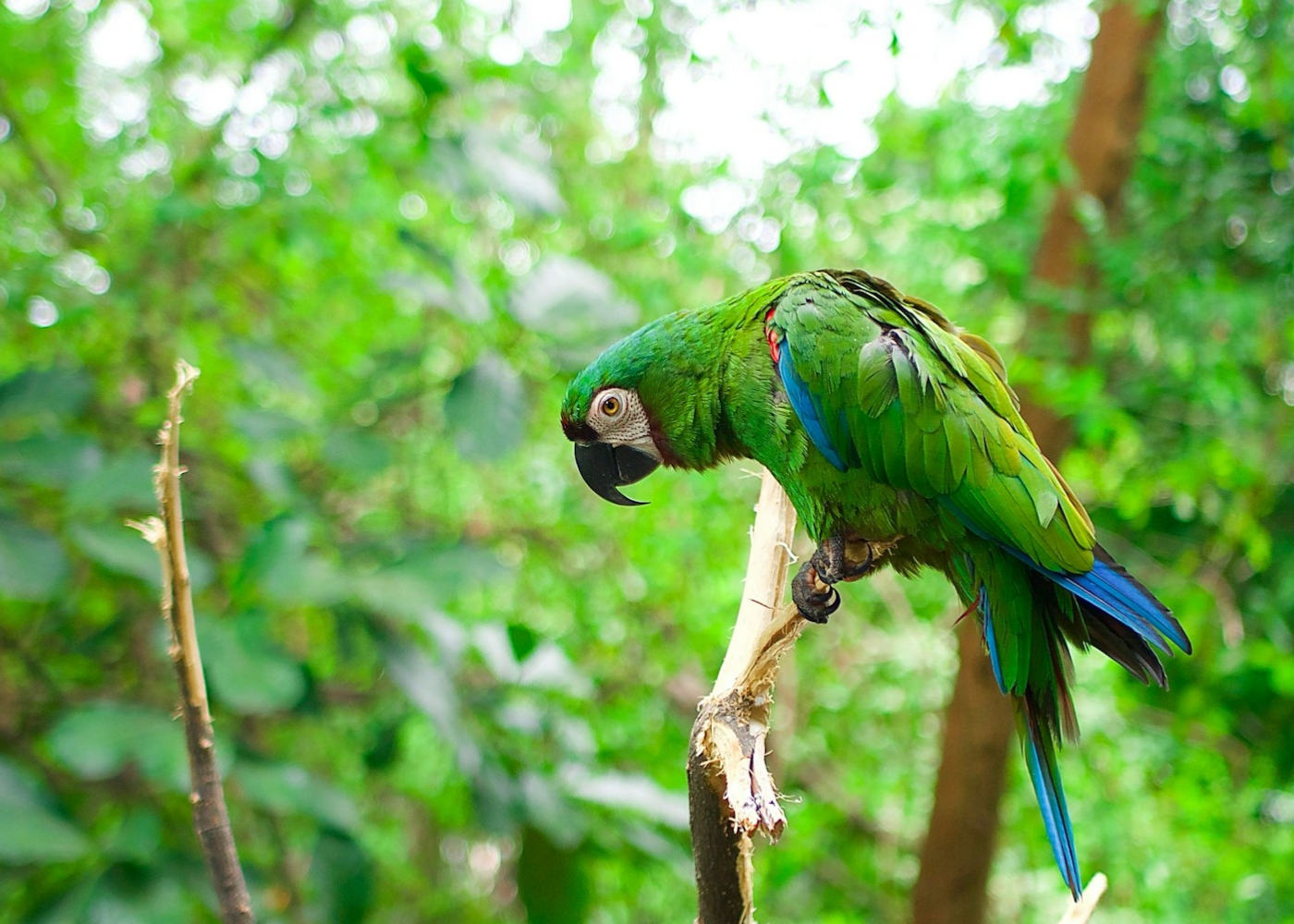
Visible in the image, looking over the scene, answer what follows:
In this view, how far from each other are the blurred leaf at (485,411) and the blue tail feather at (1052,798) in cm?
96

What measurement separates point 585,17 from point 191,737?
92.6 inches

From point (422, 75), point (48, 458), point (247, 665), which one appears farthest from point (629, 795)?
point (422, 75)

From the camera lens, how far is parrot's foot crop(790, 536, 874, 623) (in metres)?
1.19

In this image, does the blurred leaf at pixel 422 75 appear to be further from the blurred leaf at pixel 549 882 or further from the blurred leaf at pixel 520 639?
the blurred leaf at pixel 549 882

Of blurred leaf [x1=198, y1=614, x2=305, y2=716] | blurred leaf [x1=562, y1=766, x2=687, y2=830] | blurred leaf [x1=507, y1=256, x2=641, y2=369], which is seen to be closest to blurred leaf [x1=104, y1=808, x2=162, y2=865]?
blurred leaf [x1=198, y1=614, x2=305, y2=716]

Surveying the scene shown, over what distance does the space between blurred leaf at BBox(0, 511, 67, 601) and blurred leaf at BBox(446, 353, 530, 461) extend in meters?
0.68

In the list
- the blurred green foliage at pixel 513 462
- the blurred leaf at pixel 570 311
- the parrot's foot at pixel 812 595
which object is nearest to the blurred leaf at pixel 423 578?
the blurred green foliage at pixel 513 462

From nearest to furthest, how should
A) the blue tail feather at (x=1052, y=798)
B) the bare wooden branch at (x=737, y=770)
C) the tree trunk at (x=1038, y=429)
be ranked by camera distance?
the bare wooden branch at (x=737, y=770) → the blue tail feather at (x=1052, y=798) → the tree trunk at (x=1038, y=429)

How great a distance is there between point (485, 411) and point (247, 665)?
58 centimetres

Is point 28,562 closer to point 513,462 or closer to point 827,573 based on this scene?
point 513,462

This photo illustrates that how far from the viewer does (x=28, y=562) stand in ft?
5.12

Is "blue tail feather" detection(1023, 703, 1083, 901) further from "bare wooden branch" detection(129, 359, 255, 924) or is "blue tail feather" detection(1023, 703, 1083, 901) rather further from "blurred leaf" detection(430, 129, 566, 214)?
"blurred leaf" detection(430, 129, 566, 214)

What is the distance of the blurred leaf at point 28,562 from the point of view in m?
1.53

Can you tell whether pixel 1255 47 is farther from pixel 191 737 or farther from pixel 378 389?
pixel 191 737
